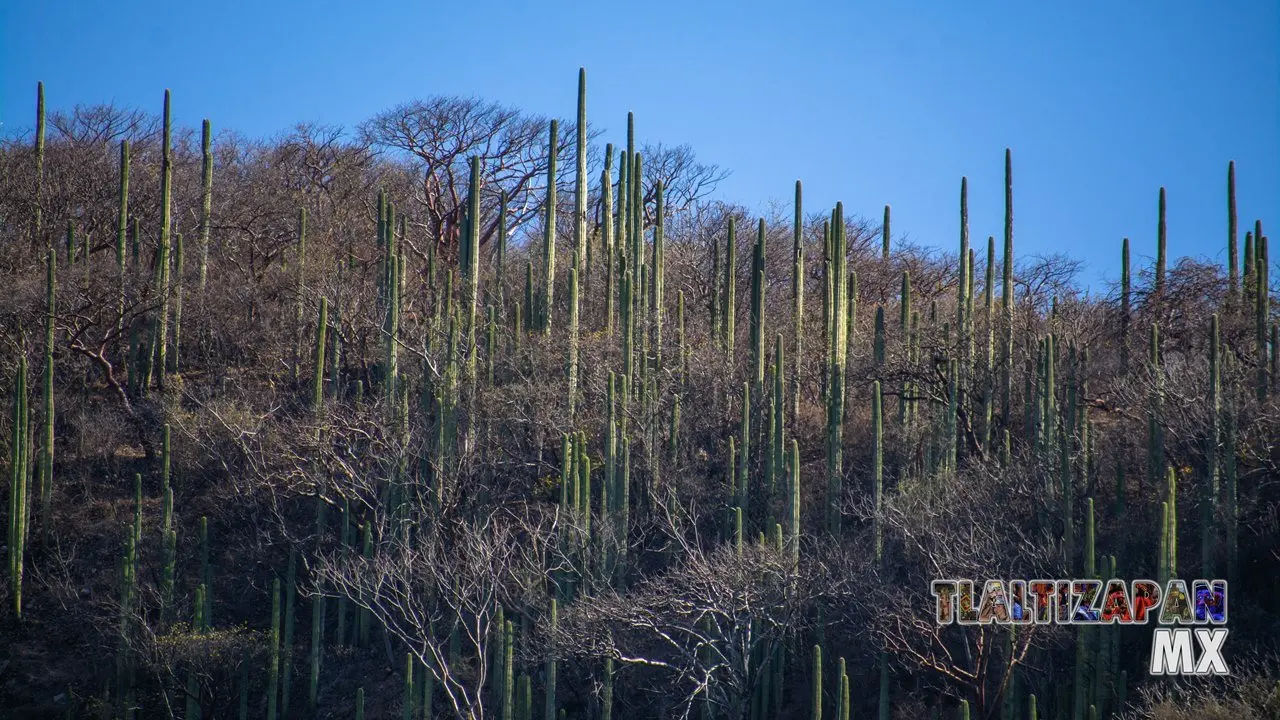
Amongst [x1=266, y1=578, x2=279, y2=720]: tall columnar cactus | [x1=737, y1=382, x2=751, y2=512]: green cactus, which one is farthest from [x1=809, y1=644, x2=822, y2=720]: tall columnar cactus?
[x1=266, y1=578, x2=279, y2=720]: tall columnar cactus

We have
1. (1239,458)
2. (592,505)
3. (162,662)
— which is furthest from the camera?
(592,505)

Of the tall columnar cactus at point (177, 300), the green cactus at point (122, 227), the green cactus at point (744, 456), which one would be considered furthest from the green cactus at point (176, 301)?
the green cactus at point (744, 456)

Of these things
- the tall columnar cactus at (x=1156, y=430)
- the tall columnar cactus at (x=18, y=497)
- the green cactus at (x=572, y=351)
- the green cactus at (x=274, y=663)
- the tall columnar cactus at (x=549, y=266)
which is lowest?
the green cactus at (x=274, y=663)

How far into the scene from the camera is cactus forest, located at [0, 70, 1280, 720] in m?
18.5

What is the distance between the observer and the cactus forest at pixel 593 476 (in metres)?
18.5

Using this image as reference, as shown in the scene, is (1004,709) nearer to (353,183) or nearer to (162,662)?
(162,662)

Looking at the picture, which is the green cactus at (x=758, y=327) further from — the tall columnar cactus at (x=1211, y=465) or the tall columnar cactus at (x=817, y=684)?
the tall columnar cactus at (x=1211, y=465)

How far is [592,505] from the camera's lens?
22812mm

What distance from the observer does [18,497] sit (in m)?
23.8

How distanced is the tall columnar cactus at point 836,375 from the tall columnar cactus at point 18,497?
13.7 m

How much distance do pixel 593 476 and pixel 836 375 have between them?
4.94m

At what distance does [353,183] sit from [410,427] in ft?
50.4

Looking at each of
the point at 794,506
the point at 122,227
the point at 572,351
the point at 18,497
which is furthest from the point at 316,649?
the point at 122,227

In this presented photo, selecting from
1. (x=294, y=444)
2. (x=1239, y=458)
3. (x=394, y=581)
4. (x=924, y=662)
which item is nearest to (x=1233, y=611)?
(x=1239, y=458)
